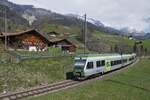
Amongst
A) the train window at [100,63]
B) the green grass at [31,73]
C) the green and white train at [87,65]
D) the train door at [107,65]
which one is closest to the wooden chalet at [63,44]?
the train door at [107,65]

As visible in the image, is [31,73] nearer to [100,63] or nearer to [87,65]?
[87,65]

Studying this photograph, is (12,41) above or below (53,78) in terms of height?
above

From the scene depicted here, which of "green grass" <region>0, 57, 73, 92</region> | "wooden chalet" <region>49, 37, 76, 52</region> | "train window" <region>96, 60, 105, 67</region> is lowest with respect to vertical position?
"green grass" <region>0, 57, 73, 92</region>

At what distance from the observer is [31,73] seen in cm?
3700

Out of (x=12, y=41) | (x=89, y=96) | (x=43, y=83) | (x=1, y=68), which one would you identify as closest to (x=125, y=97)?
(x=89, y=96)

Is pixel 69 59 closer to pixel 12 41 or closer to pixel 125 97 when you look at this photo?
pixel 12 41

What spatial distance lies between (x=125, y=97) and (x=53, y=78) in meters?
13.3

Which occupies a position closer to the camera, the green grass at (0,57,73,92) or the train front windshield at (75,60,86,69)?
the green grass at (0,57,73,92)

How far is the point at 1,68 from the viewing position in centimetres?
3488

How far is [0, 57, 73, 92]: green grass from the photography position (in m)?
32.3

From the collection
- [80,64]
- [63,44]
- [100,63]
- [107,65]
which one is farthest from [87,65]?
[63,44]

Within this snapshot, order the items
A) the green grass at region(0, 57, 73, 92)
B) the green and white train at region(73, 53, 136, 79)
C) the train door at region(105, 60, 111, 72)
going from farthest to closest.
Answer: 1. the train door at region(105, 60, 111, 72)
2. the green and white train at region(73, 53, 136, 79)
3. the green grass at region(0, 57, 73, 92)

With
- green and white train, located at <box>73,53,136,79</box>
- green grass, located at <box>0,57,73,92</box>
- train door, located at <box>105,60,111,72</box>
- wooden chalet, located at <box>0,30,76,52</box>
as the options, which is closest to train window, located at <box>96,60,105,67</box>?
green and white train, located at <box>73,53,136,79</box>

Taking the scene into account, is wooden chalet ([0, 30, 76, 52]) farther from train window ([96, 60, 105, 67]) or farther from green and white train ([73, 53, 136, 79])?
green and white train ([73, 53, 136, 79])
